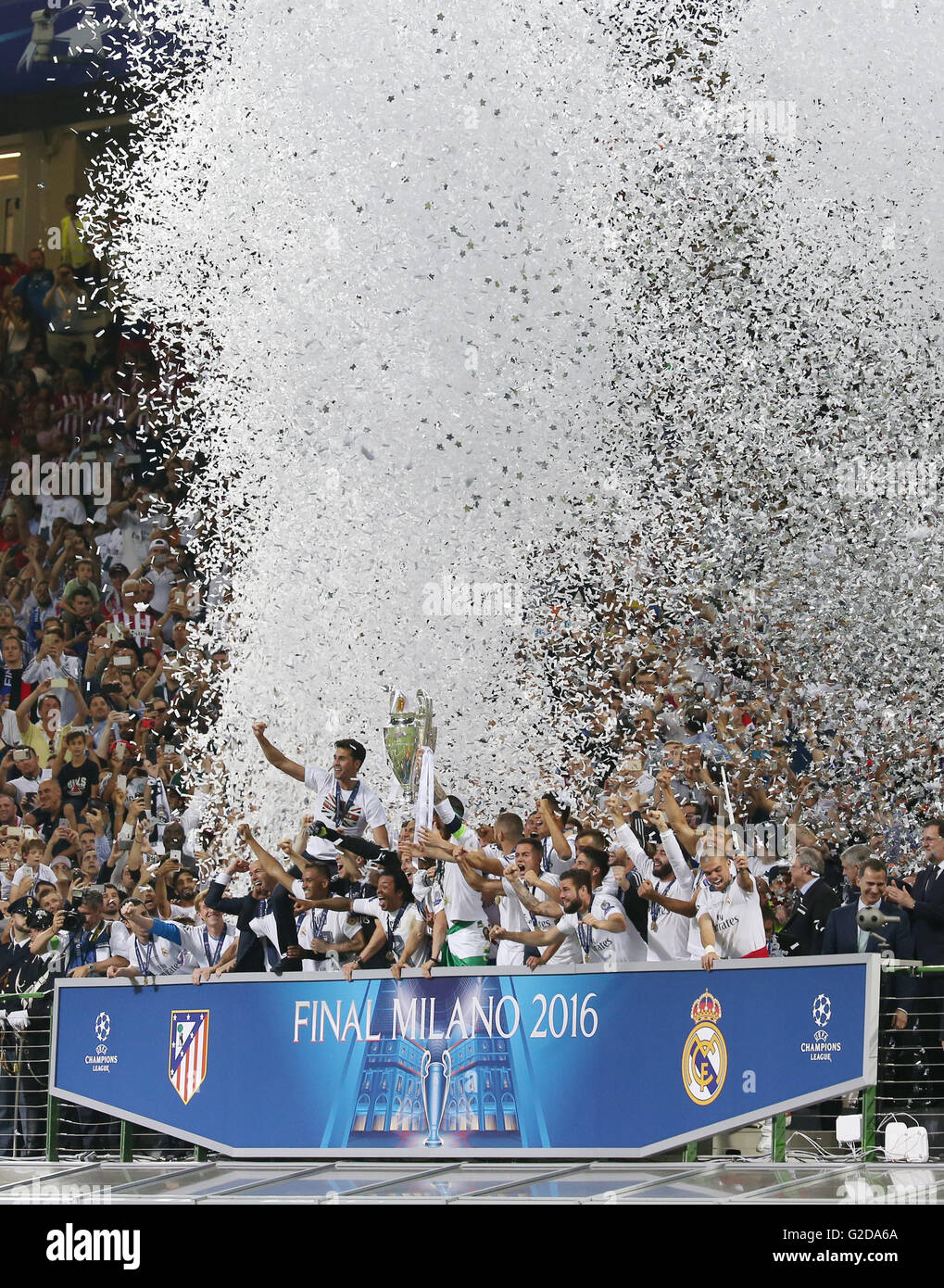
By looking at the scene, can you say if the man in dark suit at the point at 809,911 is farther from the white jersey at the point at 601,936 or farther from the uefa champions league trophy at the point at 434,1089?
the uefa champions league trophy at the point at 434,1089

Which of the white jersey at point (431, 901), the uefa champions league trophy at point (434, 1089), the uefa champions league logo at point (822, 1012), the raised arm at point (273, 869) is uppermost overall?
the raised arm at point (273, 869)

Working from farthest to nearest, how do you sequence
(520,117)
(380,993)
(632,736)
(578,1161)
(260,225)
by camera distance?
1. (260,225)
2. (520,117)
3. (632,736)
4. (380,993)
5. (578,1161)

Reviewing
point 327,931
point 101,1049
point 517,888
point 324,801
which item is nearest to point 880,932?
point 517,888

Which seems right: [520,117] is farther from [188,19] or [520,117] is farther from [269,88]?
[188,19]

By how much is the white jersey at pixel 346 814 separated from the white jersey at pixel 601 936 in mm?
1233

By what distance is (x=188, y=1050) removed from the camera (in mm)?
5926

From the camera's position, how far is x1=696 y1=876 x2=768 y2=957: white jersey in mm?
5195

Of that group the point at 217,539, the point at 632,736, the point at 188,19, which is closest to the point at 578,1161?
the point at 632,736

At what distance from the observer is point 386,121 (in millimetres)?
10602

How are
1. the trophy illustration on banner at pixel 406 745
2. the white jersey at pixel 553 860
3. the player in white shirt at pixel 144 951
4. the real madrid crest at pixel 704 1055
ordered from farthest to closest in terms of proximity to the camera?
1. the trophy illustration on banner at pixel 406 745
2. the player in white shirt at pixel 144 951
3. the white jersey at pixel 553 860
4. the real madrid crest at pixel 704 1055

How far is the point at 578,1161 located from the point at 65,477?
7274 mm

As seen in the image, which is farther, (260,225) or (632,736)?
(260,225)

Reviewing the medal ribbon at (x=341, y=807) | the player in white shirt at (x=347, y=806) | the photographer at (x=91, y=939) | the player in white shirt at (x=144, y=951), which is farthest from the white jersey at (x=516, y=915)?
the photographer at (x=91, y=939)

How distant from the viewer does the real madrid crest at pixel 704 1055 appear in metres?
4.87
